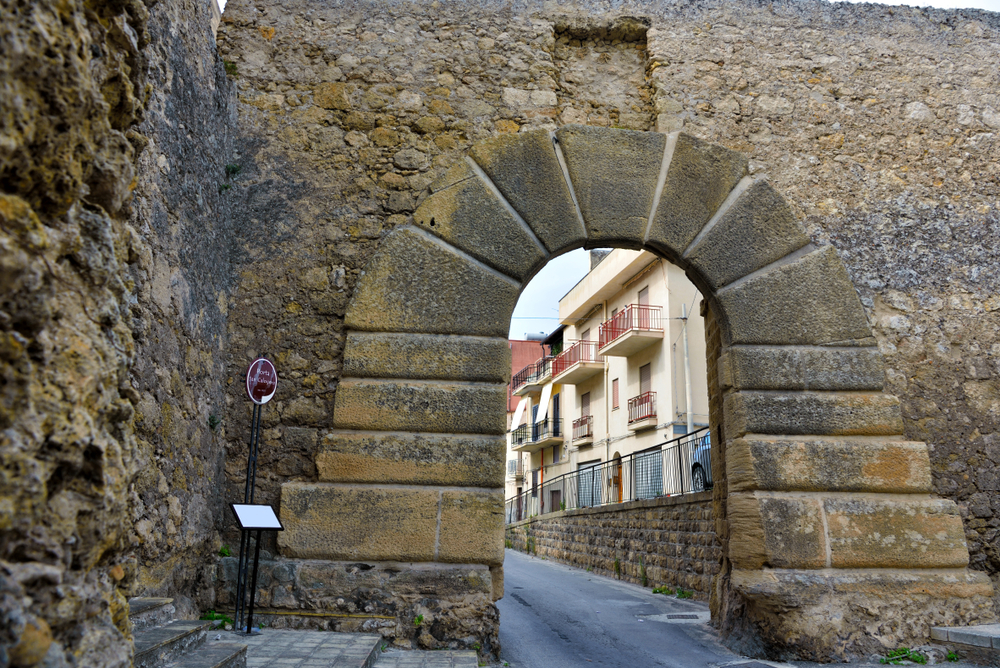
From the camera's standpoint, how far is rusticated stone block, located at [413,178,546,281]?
4785mm

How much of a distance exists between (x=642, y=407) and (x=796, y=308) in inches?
503

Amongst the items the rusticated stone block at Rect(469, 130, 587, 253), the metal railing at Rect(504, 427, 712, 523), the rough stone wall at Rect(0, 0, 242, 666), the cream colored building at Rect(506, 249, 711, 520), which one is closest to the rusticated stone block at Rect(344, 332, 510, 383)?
the rusticated stone block at Rect(469, 130, 587, 253)

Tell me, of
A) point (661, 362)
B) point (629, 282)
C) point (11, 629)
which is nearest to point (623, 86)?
point (11, 629)

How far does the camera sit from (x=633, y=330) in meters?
16.8

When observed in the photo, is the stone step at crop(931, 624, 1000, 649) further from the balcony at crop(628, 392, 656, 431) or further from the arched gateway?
the balcony at crop(628, 392, 656, 431)

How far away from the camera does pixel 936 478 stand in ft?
16.1

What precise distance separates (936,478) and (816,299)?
1.50 m

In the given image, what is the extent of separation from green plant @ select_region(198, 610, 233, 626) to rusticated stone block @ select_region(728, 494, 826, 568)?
3158 millimetres

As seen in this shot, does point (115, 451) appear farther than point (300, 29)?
No

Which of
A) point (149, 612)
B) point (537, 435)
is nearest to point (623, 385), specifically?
point (537, 435)

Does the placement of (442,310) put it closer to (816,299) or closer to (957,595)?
(816,299)

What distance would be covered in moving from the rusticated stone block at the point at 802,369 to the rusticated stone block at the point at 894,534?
2.54 ft

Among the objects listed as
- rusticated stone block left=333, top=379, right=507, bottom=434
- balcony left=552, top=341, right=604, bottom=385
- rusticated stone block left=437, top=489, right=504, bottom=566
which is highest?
balcony left=552, top=341, right=604, bottom=385

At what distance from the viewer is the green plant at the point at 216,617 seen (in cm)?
413
